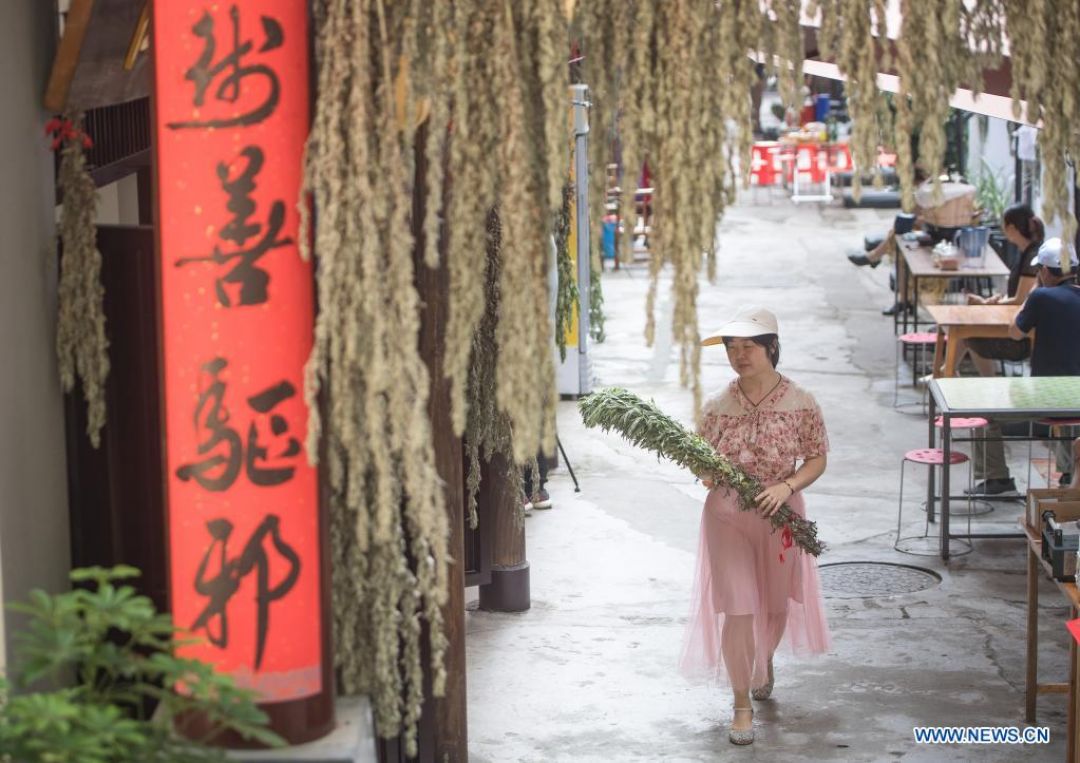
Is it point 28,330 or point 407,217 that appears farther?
point 28,330

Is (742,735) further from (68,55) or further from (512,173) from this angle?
(68,55)

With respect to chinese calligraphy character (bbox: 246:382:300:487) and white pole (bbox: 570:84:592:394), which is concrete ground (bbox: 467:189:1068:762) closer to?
white pole (bbox: 570:84:592:394)

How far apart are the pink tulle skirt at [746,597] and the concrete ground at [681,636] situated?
317 mm

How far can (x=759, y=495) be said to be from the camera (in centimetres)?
739

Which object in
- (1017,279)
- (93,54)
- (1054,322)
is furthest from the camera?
(1017,279)

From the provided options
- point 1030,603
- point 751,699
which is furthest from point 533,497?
point 1030,603

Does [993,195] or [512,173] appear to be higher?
[993,195]

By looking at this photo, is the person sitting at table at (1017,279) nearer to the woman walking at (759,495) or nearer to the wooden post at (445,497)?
the woman walking at (759,495)

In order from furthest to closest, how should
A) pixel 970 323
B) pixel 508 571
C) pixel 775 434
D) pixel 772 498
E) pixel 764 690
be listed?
pixel 970 323, pixel 508 571, pixel 764 690, pixel 775 434, pixel 772 498

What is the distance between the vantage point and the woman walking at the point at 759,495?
7.48 m

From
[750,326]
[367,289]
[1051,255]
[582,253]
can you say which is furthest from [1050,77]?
[582,253]

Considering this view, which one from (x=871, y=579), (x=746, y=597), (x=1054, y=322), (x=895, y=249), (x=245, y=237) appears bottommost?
(x=871, y=579)

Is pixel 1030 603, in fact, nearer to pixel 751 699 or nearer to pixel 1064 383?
pixel 751 699

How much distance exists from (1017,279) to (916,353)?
273 cm
